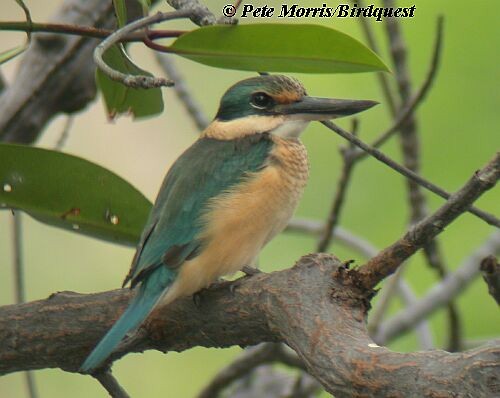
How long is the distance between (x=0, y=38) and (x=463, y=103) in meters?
1.94

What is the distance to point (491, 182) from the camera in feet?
5.58

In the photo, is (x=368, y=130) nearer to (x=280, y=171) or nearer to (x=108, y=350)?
(x=280, y=171)

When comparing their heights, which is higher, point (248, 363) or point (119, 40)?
point (119, 40)

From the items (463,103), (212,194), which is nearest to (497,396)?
(212,194)

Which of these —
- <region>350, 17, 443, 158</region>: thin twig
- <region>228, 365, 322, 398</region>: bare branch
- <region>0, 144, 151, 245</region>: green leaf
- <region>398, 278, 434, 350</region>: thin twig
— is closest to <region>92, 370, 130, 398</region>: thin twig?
<region>0, 144, 151, 245</region>: green leaf

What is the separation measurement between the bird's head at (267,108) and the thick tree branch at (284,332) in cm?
51

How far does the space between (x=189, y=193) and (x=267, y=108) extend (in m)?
0.31

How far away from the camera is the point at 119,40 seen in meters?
2.24

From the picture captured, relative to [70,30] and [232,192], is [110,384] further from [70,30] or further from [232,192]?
[70,30]

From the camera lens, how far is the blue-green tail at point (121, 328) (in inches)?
86.0

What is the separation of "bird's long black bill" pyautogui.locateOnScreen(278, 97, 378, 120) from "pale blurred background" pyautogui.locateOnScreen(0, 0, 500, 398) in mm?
1267

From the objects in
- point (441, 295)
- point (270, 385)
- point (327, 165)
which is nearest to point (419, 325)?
point (441, 295)

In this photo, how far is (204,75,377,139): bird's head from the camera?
267 cm

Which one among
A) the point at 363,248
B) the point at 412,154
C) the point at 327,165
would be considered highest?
the point at 327,165
